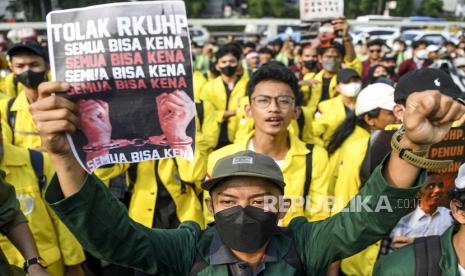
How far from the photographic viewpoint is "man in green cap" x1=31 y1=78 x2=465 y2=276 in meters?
1.66

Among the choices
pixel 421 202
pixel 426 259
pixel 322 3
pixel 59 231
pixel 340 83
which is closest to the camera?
pixel 426 259

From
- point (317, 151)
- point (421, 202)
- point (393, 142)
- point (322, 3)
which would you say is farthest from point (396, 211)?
point (322, 3)

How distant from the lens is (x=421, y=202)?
2.89m

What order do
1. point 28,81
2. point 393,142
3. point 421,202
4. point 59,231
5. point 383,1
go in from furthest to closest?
point 383,1, point 28,81, point 59,231, point 421,202, point 393,142

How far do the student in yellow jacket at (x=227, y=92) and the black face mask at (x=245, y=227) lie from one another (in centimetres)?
327

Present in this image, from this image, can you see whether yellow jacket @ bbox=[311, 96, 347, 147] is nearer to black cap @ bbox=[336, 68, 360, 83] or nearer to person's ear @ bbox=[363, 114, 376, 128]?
black cap @ bbox=[336, 68, 360, 83]

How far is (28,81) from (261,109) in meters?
1.95

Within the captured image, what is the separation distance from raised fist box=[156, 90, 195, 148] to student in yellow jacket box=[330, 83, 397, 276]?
56.3 inches

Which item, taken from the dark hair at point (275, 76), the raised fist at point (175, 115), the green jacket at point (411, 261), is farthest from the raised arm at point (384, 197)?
the dark hair at point (275, 76)

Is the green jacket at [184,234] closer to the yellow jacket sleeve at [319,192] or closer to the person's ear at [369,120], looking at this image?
the yellow jacket sleeve at [319,192]

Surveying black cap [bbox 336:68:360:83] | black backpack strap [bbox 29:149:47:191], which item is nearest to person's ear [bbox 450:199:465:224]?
black backpack strap [bbox 29:149:47:191]

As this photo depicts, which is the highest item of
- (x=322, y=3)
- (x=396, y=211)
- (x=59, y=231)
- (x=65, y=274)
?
(x=322, y=3)

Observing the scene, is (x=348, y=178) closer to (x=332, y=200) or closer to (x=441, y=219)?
(x=332, y=200)

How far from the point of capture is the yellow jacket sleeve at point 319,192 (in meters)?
3.08
